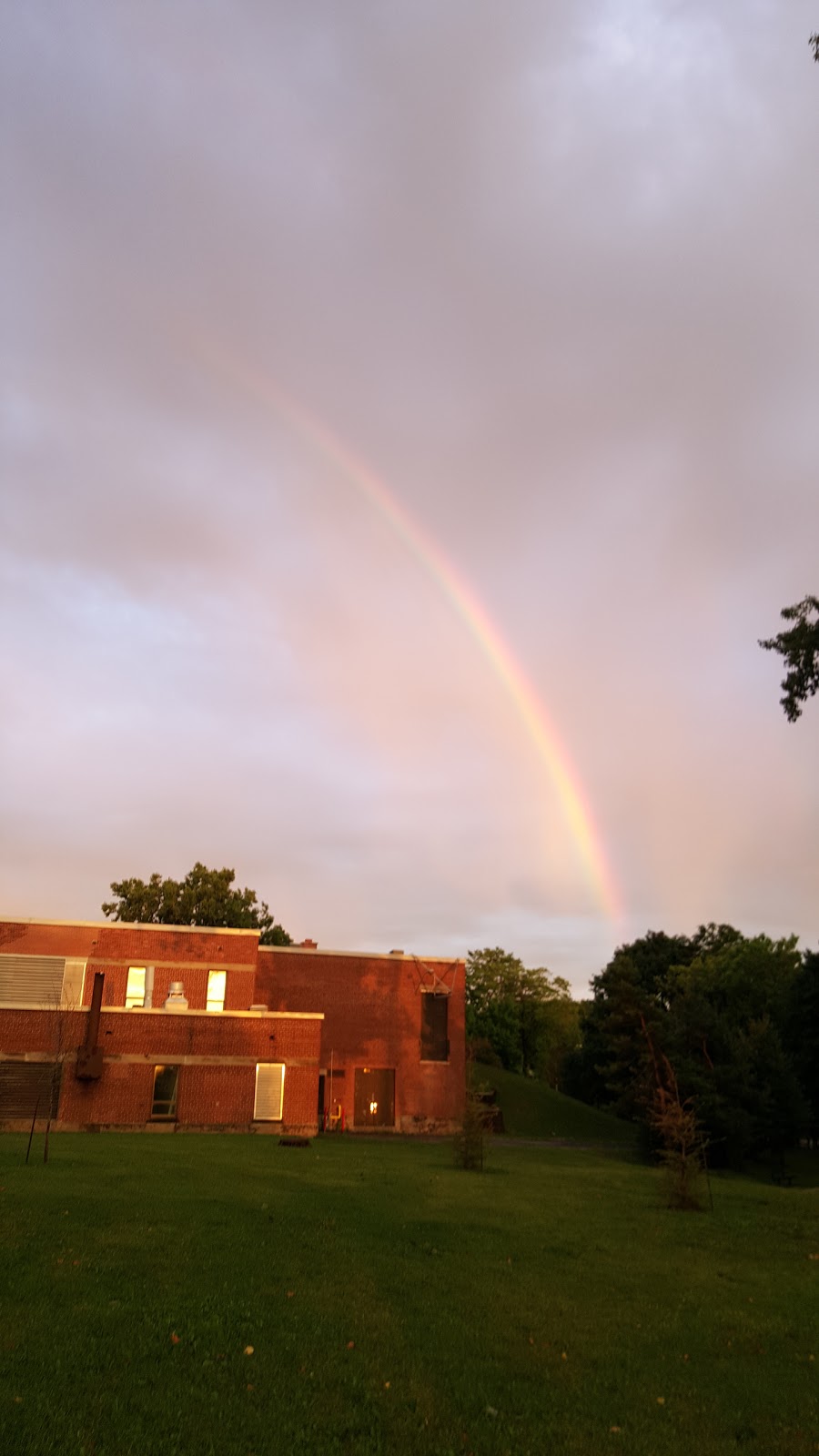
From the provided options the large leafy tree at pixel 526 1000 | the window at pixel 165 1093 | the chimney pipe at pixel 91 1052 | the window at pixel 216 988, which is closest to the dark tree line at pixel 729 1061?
the window at pixel 165 1093

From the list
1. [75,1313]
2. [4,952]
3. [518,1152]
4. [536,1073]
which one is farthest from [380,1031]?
[536,1073]

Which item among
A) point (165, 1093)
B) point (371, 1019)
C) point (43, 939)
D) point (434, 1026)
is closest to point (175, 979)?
point (43, 939)

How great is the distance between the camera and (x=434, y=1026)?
169 feet

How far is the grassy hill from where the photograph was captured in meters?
55.8

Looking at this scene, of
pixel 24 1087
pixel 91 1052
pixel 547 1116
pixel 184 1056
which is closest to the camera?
pixel 24 1087

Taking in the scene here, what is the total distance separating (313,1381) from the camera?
775 centimetres

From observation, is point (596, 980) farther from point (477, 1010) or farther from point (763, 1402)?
point (763, 1402)

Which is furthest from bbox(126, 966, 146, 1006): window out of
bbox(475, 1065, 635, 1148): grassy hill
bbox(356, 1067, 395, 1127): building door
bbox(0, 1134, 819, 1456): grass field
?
bbox(0, 1134, 819, 1456): grass field

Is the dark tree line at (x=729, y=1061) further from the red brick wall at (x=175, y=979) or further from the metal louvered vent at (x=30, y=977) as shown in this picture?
the metal louvered vent at (x=30, y=977)

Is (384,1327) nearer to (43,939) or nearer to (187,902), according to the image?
(43,939)

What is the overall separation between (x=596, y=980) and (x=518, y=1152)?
37.8 m

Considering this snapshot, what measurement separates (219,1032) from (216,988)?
360 inches

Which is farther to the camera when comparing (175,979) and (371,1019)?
(371,1019)

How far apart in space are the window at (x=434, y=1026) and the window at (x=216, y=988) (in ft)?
34.9
